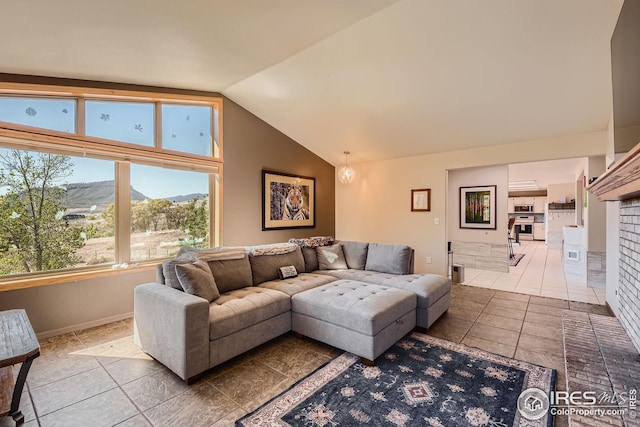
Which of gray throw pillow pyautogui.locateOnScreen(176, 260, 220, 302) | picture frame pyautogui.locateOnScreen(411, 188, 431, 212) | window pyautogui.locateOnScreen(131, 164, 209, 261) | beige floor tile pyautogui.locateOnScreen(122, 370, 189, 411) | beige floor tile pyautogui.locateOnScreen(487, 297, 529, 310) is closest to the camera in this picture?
beige floor tile pyautogui.locateOnScreen(122, 370, 189, 411)

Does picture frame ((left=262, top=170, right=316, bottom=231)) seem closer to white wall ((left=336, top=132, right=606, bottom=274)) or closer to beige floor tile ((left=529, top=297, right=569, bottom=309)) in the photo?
white wall ((left=336, top=132, right=606, bottom=274))

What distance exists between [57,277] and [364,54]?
13.3 feet

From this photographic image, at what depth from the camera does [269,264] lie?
350 cm

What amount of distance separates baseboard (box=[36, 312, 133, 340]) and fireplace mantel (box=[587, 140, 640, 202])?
4.70m

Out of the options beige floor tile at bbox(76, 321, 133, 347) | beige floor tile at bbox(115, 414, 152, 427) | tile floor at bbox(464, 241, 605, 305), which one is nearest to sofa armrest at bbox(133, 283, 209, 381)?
beige floor tile at bbox(115, 414, 152, 427)

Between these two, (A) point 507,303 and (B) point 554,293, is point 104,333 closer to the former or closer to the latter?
(A) point 507,303

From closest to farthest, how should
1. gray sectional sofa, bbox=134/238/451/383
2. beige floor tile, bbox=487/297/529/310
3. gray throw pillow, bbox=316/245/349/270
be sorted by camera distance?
gray sectional sofa, bbox=134/238/451/383, beige floor tile, bbox=487/297/529/310, gray throw pillow, bbox=316/245/349/270

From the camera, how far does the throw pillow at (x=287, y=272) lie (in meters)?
3.54

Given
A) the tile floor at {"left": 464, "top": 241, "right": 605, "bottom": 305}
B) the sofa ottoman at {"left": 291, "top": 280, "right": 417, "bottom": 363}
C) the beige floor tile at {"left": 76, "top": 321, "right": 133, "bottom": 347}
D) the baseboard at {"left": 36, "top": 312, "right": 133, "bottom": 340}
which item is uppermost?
the sofa ottoman at {"left": 291, "top": 280, "right": 417, "bottom": 363}

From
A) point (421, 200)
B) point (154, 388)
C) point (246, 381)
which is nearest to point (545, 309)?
point (421, 200)

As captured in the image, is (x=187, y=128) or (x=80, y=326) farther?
(x=187, y=128)

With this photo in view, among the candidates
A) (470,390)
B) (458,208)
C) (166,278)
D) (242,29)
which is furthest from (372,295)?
(458,208)

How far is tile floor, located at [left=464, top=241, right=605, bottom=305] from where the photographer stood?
4.30 meters

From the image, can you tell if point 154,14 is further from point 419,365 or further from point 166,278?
point 419,365
